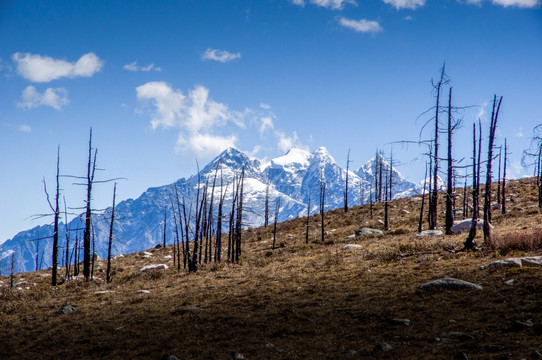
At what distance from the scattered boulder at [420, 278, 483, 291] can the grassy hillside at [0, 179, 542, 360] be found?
29 cm

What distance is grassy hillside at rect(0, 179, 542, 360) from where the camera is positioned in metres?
7.87

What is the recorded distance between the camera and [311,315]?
10.3 meters

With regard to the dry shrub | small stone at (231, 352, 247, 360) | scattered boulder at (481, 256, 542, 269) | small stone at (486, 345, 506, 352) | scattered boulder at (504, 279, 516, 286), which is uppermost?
the dry shrub

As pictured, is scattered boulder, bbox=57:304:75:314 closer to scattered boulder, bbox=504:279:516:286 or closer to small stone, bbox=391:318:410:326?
small stone, bbox=391:318:410:326

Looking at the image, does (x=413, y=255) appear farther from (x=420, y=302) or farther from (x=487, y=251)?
(x=420, y=302)

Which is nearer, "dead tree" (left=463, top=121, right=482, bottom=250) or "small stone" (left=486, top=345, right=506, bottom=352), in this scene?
"small stone" (left=486, top=345, right=506, bottom=352)

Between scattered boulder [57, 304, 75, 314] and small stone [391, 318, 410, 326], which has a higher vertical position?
small stone [391, 318, 410, 326]

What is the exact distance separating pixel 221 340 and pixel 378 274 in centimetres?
792

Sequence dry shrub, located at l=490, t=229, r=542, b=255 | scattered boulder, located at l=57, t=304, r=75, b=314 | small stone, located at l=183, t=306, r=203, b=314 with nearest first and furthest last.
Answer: small stone, located at l=183, t=306, r=203, b=314
scattered boulder, located at l=57, t=304, r=75, b=314
dry shrub, located at l=490, t=229, r=542, b=255

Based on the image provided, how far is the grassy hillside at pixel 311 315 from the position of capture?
310 inches

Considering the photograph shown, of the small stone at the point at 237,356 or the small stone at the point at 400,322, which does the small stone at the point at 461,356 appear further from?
the small stone at the point at 237,356

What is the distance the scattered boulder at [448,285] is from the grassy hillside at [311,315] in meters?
0.29

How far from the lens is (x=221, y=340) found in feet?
29.7

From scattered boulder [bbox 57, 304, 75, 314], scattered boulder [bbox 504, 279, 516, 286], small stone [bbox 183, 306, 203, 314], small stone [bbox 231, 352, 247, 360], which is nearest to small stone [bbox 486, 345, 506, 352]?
scattered boulder [bbox 504, 279, 516, 286]
